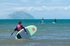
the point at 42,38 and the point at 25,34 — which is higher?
the point at 25,34

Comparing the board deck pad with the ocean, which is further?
the board deck pad

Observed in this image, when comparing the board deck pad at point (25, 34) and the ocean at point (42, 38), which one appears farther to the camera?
the board deck pad at point (25, 34)

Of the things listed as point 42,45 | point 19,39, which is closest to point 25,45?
point 42,45

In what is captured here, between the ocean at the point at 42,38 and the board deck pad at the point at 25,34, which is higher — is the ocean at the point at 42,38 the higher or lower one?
the lower one

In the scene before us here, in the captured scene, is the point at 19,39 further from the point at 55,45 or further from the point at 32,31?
the point at 55,45

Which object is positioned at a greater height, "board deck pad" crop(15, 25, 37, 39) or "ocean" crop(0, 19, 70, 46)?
"board deck pad" crop(15, 25, 37, 39)

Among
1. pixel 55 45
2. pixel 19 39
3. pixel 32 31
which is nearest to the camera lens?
pixel 55 45

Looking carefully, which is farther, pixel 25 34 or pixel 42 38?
pixel 42 38

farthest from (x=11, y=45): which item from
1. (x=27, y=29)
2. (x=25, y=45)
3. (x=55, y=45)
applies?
(x=27, y=29)

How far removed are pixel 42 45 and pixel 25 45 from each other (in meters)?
1.15

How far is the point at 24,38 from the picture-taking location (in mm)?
17906

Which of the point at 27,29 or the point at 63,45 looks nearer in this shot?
the point at 63,45

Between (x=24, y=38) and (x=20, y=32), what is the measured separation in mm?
750

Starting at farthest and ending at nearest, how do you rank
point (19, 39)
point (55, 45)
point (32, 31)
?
1. point (32, 31)
2. point (19, 39)
3. point (55, 45)
